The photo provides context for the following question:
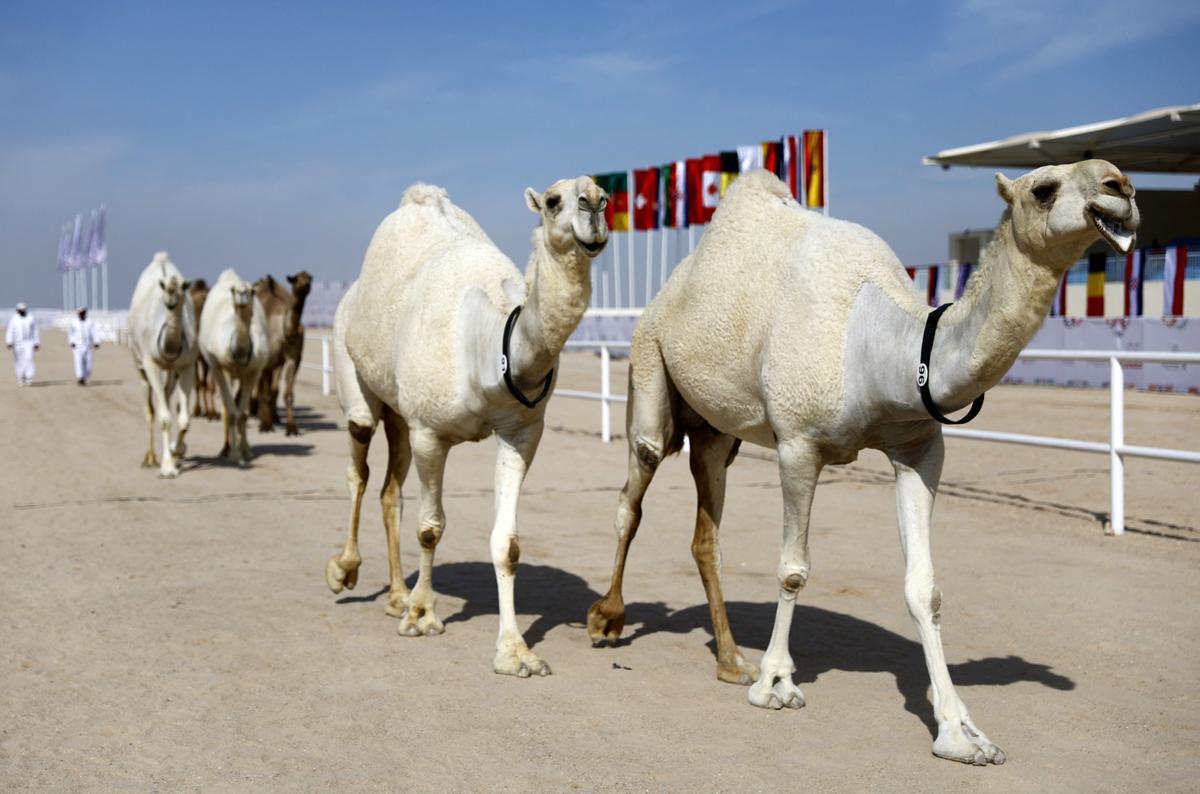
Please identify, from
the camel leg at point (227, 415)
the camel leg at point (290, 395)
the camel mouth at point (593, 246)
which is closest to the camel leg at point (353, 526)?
the camel mouth at point (593, 246)

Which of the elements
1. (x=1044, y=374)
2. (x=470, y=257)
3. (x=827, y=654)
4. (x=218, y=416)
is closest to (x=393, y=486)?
(x=470, y=257)

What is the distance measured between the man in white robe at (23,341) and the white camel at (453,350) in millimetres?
22050

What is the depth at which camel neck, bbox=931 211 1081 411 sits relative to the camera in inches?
155

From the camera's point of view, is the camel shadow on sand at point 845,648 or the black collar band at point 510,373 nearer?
the camel shadow on sand at point 845,648

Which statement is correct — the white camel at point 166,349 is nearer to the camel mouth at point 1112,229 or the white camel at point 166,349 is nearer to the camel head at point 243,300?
the camel head at point 243,300

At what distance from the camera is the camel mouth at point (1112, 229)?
362 cm

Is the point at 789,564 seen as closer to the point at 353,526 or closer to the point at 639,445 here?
the point at 639,445

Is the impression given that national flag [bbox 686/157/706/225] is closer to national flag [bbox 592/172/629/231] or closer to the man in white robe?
national flag [bbox 592/172/629/231]

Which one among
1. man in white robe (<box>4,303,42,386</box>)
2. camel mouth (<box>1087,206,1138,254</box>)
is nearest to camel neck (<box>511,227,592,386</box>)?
camel mouth (<box>1087,206,1138,254</box>)

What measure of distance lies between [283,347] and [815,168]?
18514 millimetres

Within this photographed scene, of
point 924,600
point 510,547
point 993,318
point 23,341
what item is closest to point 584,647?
point 510,547

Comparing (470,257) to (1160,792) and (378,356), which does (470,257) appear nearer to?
(378,356)

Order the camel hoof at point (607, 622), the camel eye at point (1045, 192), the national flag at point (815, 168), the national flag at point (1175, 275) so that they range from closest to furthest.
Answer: the camel eye at point (1045, 192) → the camel hoof at point (607, 622) → the national flag at point (1175, 275) → the national flag at point (815, 168)

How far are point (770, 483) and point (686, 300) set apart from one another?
638cm
